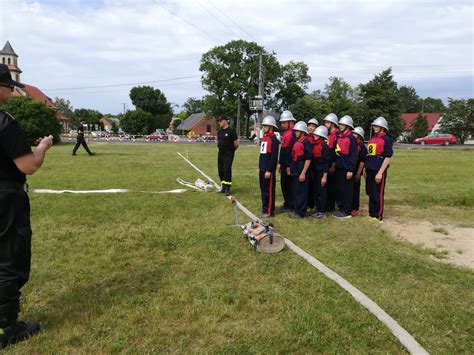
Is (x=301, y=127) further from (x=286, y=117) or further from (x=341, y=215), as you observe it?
(x=341, y=215)

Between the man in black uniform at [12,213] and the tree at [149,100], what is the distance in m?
106

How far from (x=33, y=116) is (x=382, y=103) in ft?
140

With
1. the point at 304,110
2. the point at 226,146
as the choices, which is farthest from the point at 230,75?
the point at 226,146

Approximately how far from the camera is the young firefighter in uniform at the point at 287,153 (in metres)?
7.82

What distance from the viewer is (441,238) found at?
6.53m

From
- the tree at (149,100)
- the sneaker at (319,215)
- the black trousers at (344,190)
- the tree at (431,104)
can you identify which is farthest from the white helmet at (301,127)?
the tree at (431,104)

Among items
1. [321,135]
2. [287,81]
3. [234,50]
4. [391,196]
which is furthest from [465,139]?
[321,135]

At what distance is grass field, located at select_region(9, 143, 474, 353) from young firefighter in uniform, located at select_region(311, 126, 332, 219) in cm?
65

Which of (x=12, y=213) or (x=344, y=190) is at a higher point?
(x=12, y=213)

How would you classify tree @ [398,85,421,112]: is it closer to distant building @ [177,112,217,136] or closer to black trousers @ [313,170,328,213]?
distant building @ [177,112,217,136]

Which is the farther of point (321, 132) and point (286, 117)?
point (286, 117)

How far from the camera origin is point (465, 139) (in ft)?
193

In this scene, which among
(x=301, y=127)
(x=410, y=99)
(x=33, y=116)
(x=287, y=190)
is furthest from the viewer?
(x=410, y=99)

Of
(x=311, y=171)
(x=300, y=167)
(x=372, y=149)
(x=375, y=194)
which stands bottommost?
(x=375, y=194)
